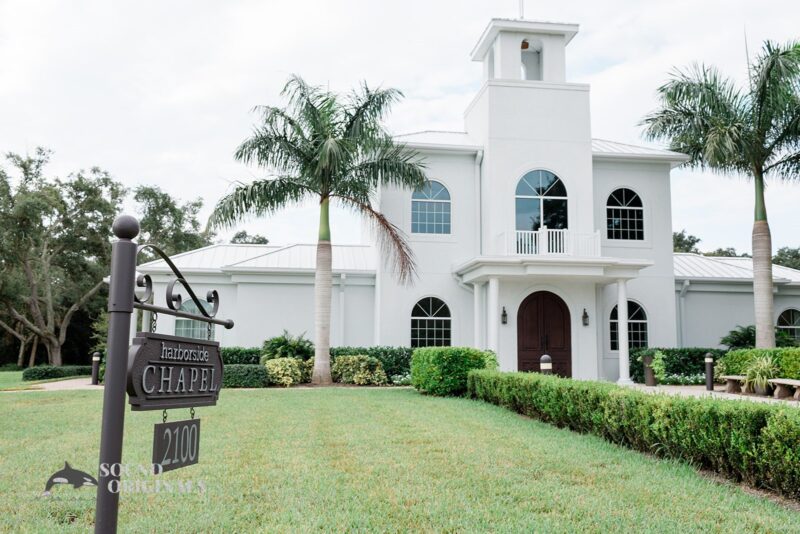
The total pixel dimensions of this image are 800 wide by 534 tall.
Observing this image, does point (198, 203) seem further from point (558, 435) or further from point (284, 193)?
point (558, 435)

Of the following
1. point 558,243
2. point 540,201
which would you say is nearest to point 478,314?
point 558,243

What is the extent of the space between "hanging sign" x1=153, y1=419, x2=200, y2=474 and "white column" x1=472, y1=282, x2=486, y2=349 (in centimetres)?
1562

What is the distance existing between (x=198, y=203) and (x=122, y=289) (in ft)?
123

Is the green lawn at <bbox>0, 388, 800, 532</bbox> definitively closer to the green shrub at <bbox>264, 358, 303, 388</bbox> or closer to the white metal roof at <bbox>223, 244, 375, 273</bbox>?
the green shrub at <bbox>264, 358, 303, 388</bbox>

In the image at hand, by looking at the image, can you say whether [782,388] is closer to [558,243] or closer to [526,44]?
[558,243]

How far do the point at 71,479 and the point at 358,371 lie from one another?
40.9ft

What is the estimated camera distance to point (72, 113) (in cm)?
2164

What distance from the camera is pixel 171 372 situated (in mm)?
2990

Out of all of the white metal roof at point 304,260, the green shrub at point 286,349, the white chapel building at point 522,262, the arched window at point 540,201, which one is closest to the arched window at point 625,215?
the white chapel building at point 522,262

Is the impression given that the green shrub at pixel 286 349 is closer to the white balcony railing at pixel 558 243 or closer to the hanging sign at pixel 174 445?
the white balcony railing at pixel 558 243

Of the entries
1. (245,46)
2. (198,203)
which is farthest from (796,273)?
(198,203)

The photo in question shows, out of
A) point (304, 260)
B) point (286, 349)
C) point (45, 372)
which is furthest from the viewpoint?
point (45, 372)

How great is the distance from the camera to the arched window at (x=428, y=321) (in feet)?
65.1

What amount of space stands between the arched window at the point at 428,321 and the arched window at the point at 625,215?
585 centimetres
